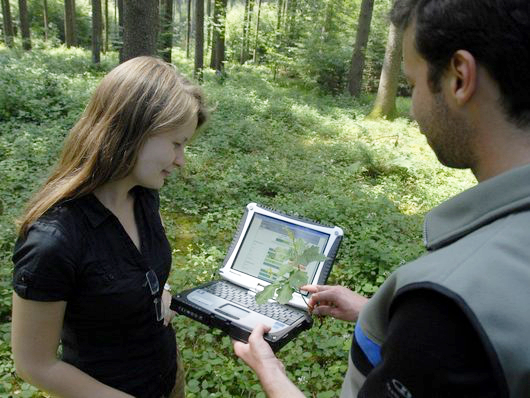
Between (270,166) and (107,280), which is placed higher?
(107,280)

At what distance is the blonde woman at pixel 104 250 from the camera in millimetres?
1414

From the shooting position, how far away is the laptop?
1.74m

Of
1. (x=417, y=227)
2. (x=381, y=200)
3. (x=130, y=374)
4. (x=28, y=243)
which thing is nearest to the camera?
(x=28, y=243)

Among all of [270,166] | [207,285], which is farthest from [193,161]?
[207,285]

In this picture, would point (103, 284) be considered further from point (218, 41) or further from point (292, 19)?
point (292, 19)

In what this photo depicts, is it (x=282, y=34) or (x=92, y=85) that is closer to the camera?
(x=92, y=85)

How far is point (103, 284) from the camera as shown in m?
1.52

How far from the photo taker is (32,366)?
146cm

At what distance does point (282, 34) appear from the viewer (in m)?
24.0

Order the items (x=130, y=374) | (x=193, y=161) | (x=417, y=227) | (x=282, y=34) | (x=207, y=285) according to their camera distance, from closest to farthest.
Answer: (x=130, y=374), (x=207, y=285), (x=417, y=227), (x=193, y=161), (x=282, y=34)

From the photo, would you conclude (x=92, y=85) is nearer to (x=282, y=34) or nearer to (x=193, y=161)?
(x=193, y=161)

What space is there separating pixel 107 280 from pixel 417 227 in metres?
4.39

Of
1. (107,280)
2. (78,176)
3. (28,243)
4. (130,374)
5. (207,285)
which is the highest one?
(78,176)

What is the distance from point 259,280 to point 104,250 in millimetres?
751
